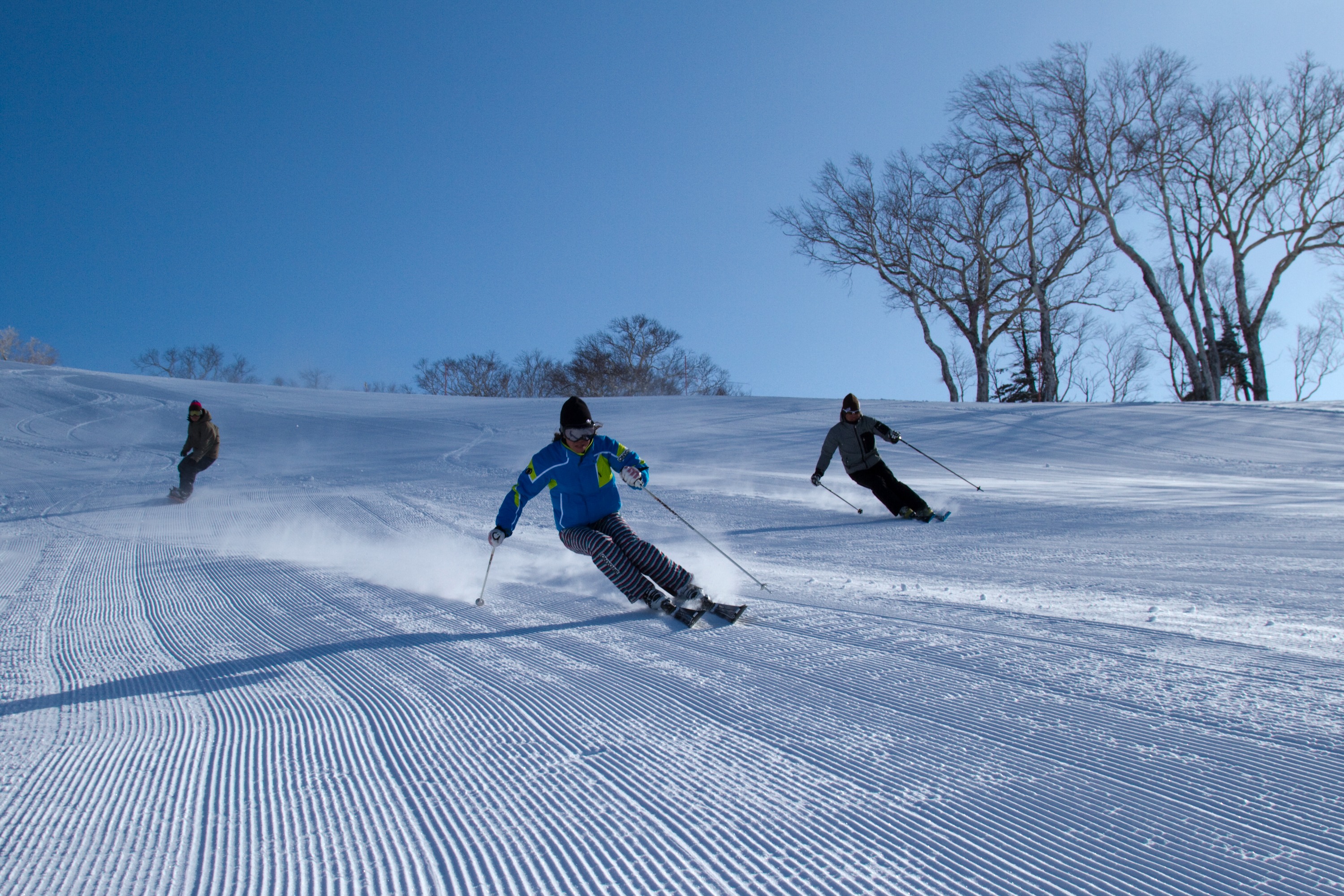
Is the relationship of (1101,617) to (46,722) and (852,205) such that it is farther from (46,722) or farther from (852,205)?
(852,205)

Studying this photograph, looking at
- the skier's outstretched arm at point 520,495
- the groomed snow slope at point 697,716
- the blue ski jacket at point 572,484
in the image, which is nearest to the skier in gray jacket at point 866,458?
the groomed snow slope at point 697,716

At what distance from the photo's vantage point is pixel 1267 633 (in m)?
2.86

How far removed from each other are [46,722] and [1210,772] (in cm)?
349

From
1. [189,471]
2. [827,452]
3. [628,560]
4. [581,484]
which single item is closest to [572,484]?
[581,484]

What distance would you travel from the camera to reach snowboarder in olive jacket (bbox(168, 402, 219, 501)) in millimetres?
10094

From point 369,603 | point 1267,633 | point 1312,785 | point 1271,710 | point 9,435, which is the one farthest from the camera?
point 9,435

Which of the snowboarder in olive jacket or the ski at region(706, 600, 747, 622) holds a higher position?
the snowboarder in olive jacket

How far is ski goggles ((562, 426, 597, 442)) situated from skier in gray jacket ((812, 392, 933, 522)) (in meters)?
4.23

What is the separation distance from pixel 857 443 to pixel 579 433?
15.1ft

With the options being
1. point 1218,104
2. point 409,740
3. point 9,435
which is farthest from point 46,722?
point 1218,104

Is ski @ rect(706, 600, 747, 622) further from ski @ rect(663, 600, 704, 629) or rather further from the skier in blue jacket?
the skier in blue jacket

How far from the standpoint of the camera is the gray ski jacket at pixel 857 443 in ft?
26.2

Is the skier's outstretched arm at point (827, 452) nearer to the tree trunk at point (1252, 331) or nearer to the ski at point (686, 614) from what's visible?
the ski at point (686, 614)

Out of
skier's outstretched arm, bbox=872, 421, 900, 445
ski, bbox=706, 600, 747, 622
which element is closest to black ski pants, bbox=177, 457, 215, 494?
skier's outstretched arm, bbox=872, 421, 900, 445
